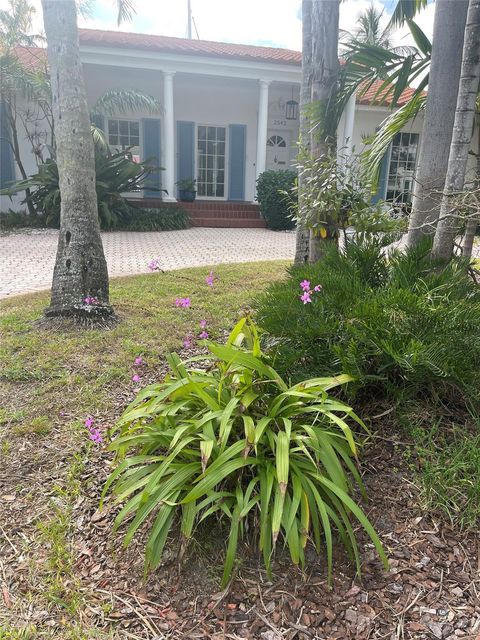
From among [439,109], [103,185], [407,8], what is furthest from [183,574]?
[103,185]

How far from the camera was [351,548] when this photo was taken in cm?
200

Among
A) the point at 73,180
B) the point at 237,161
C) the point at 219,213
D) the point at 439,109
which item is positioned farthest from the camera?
the point at 237,161

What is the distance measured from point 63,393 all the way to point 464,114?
3253 mm

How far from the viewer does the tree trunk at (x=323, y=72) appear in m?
4.63

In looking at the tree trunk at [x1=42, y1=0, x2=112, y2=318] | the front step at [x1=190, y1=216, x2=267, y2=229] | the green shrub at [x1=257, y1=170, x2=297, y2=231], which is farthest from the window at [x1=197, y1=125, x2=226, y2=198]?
the tree trunk at [x1=42, y1=0, x2=112, y2=318]

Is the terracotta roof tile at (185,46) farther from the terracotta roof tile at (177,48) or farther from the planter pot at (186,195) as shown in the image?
the planter pot at (186,195)

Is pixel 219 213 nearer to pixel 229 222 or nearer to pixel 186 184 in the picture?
pixel 229 222

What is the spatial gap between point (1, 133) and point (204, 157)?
5903mm

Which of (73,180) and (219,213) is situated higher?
(73,180)

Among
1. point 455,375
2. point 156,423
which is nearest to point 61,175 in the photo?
point 156,423

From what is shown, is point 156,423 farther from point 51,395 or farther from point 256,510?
point 51,395

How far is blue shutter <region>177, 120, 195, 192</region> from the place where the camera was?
15.6 meters

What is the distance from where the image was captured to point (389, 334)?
2.48 m

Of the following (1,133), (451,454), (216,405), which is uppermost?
(1,133)
